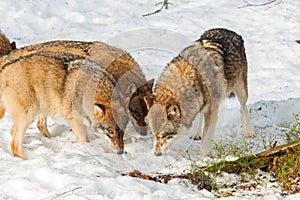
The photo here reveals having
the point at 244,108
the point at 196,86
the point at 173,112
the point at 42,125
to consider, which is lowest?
the point at 42,125

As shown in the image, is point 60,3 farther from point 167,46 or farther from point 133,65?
point 133,65

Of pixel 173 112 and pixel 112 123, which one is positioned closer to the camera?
pixel 173 112

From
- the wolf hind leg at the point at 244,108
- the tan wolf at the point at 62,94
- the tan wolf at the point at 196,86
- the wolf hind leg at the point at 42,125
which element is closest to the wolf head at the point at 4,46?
the tan wolf at the point at 62,94

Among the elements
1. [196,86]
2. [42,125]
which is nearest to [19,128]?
[42,125]

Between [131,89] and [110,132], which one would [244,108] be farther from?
[110,132]

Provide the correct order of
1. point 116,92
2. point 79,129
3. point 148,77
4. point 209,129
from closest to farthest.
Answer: point 116,92
point 209,129
point 79,129
point 148,77

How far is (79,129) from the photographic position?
7.29 m

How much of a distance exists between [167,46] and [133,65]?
3.08 metres

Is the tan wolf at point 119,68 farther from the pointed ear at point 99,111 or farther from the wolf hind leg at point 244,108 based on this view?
the wolf hind leg at point 244,108

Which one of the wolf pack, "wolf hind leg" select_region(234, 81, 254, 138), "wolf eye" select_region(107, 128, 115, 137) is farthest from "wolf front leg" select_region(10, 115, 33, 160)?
"wolf hind leg" select_region(234, 81, 254, 138)

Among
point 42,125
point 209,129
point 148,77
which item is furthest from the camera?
point 148,77

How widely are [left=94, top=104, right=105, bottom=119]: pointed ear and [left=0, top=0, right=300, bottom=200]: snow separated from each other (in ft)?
1.15

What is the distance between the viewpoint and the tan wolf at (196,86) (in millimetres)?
6582

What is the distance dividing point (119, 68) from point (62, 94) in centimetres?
93
